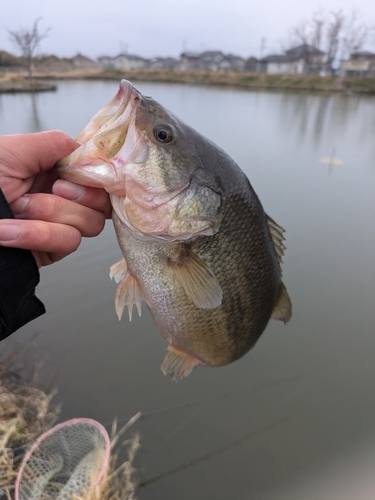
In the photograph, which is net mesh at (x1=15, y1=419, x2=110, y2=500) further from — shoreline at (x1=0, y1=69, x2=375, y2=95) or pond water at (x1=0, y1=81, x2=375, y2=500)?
shoreline at (x1=0, y1=69, x2=375, y2=95)

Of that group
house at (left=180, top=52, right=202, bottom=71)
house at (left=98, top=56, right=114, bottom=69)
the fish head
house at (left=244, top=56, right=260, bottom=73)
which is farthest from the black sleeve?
house at (left=98, top=56, right=114, bottom=69)

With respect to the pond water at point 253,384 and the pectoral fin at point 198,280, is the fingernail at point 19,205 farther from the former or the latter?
the pond water at point 253,384

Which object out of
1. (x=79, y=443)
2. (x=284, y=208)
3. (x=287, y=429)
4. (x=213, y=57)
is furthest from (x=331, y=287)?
(x=213, y=57)

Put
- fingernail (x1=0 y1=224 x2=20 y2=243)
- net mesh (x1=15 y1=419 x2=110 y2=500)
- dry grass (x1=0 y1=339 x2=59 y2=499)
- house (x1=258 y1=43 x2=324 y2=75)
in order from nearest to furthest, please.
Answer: fingernail (x1=0 y1=224 x2=20 y2=243) < net mesh (x1=15 y1=419 x2=110 y2=500) < dry grass (x1=0 y1=339 x2=59 y2=499) < house (x1=258 y1=43 x2=324 y2=75)

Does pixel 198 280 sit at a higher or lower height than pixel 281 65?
lower

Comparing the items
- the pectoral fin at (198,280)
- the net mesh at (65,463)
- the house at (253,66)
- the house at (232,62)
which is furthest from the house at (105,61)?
the pectoral fin at (198,280)

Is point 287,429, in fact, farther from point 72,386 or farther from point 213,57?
point 213,57

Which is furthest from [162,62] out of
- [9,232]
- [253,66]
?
[9,232]

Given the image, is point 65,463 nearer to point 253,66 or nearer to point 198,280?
point 198,280
